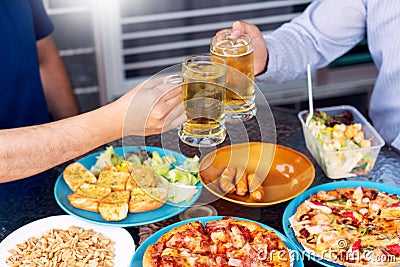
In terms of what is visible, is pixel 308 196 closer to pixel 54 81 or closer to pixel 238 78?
pixel 238 78

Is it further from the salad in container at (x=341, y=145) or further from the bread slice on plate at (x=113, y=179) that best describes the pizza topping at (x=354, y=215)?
the bread slice on plate at (x=113, y=179)

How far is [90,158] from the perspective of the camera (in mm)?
1919

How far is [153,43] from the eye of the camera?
12.1 feet

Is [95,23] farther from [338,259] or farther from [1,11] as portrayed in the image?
[338,259]

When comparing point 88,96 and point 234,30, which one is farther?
point 88,96

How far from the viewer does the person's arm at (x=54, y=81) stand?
2.41m

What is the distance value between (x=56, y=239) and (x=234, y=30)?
2.70 feet

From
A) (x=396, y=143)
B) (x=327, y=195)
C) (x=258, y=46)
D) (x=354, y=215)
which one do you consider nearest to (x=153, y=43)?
A: (x=258, y=46)

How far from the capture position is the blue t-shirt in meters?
2.10

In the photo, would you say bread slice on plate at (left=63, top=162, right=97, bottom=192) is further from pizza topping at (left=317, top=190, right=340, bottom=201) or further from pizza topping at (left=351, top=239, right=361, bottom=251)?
pizza topping at (left=351, top=239, right=361, bottom=251)

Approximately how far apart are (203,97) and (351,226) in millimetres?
543

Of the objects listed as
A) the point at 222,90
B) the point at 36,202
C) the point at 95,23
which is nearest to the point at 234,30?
the point at 222,90

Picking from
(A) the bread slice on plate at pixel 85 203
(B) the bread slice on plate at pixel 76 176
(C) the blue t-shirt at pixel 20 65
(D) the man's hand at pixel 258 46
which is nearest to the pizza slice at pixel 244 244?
(A) the bread slice on plate at pixel 85 203

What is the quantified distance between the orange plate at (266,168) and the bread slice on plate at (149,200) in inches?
5.1
